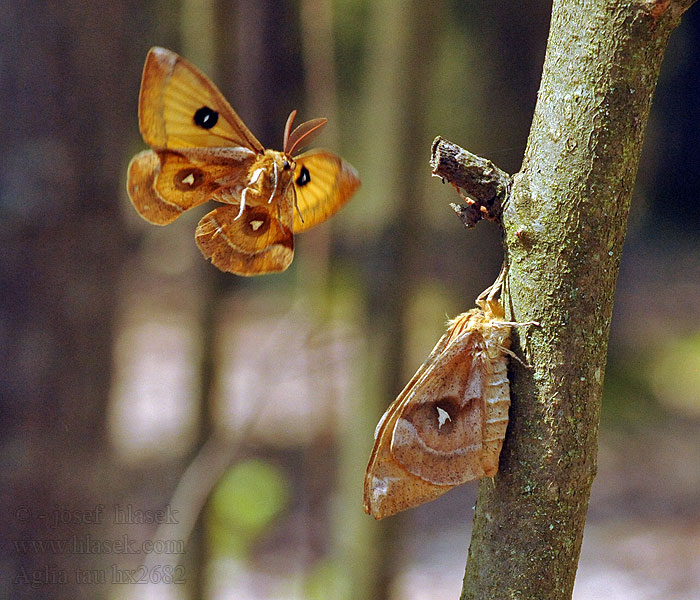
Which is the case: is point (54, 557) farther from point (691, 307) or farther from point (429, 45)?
point (691, 307)

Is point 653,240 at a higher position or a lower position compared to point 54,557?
higher

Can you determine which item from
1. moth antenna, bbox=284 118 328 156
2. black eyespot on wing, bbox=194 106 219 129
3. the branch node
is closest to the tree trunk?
the branch node

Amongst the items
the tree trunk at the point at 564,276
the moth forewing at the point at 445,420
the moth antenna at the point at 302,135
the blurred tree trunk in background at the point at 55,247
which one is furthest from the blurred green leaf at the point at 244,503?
the moth antenna at the point at 302,135

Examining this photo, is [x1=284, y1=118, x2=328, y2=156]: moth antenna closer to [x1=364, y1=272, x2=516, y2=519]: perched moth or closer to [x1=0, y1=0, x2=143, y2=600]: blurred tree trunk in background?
[x1=364, y1=272, x2=516, y2=519]: perched moth

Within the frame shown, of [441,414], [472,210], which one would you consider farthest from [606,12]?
[441,414]

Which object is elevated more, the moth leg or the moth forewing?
the moth leg

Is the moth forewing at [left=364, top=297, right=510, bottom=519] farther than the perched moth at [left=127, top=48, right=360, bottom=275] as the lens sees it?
Yes
